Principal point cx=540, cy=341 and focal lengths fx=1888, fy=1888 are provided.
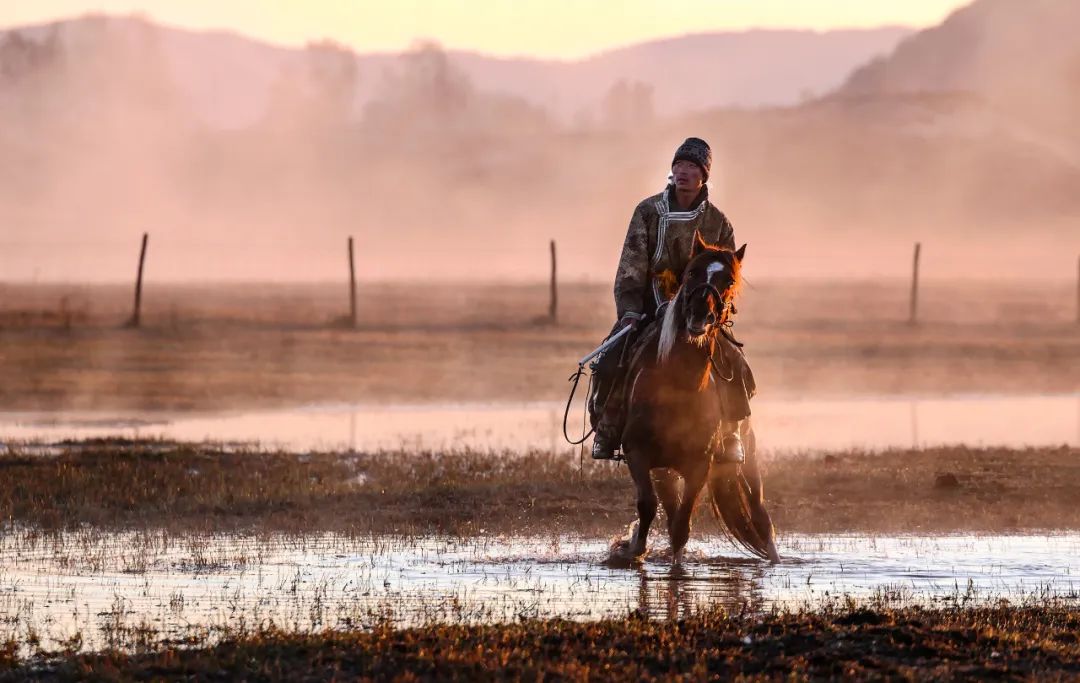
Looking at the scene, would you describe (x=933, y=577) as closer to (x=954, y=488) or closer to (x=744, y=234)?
(x=954, y=488)

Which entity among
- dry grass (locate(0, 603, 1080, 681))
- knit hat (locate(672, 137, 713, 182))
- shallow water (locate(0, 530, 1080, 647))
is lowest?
shallow water (locate(0, 530, 1080, 647))

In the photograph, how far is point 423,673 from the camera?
8750 millimetres

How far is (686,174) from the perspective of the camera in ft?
42.0

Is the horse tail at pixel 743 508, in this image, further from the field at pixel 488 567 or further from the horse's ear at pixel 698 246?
the horse's ear at pixel 698 246

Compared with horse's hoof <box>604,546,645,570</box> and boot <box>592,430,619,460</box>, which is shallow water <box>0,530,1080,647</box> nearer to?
horse's hoof <box>604,546,645,570</box>

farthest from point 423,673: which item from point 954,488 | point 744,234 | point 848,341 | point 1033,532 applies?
point 744,234

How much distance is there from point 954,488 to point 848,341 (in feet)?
93.1

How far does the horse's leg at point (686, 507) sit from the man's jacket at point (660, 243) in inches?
45.2

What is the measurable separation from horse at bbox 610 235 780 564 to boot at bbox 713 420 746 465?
0.31 ft

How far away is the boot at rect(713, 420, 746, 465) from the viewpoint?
42.1 feet

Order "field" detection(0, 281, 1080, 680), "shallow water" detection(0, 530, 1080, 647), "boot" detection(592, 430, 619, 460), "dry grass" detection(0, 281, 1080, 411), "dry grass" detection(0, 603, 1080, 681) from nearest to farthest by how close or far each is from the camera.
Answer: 1. "dry grass" detection(0, 603, 1080, 681)
2. "field" detection(0, 281, 1080, 680)
3. "shallow water" detection(0, 530, 1080, 647)
4. "boot" detection(592, 430, 619, 460)
5. "dry grass" detection(0, 281, 1080, 411)

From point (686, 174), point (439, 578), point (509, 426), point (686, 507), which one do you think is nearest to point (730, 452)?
point (686, 507)

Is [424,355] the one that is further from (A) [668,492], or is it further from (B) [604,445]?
(A) [668,492]

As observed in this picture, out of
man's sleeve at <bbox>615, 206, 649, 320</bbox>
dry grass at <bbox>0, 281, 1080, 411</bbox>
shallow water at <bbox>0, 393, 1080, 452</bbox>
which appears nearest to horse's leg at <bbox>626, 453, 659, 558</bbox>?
man's sleeve at <bbox>615, 206, 649, 320</bbox>
